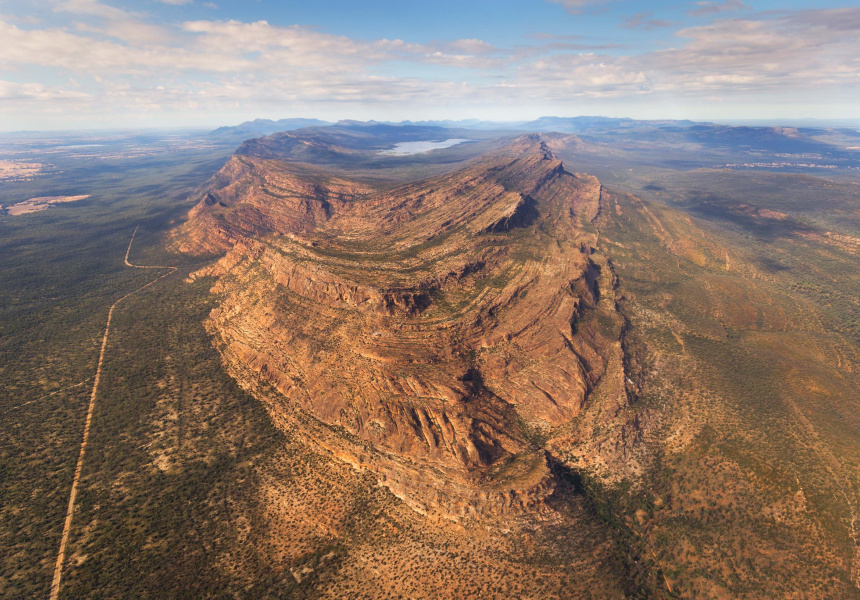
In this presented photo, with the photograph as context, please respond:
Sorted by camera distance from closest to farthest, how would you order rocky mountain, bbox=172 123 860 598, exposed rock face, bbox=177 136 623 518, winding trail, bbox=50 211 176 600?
winding trail, bbox=50 211 176 600
rocky mountain, bbox=172 123 860 598
exposed rock face, bbox=177 136 623 518

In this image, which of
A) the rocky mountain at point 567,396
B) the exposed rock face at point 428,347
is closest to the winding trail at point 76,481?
the rocky mountain at point 567,396

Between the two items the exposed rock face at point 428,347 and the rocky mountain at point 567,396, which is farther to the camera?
the exposed rock face at point 428,347

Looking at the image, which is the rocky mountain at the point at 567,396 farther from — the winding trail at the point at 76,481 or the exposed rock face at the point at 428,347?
the winding trail at the point at 76,481

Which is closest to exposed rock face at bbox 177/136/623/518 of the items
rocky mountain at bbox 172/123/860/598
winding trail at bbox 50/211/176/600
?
rocky mountain at bbox 172/123/860/598

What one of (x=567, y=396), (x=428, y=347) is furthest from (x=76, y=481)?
(x=567, y=396)

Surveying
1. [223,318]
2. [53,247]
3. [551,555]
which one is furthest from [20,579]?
[53,247]

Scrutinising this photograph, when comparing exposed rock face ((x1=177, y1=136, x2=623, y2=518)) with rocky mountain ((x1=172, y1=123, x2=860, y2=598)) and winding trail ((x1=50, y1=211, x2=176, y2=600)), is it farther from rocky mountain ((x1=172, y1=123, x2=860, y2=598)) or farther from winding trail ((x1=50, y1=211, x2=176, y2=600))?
winding trail ((x1=50, y1=211, x2=176, y2=600))

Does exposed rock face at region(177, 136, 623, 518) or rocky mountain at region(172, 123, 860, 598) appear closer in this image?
rocky mountain at region(172, 123, 860, 598)

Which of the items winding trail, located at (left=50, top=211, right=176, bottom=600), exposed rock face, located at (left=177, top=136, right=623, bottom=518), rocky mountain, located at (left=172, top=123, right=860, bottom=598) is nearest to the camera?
winding trail, located at (left=50, top=211, right=176, bottom=600)
